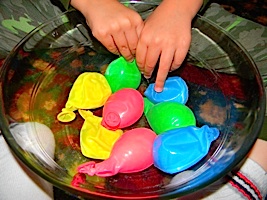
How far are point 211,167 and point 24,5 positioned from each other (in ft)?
1.66

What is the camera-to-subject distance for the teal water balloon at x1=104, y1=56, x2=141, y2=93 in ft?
2.44

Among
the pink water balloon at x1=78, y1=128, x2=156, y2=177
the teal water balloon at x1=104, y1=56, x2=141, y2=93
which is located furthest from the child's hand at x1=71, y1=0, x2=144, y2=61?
the pink water balloon at x1=78, y1=128, x2=156, y2=177

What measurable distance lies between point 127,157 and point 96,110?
0.13m

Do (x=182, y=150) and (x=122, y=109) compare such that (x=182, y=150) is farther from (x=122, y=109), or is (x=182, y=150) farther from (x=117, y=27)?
(x=117, y=27)

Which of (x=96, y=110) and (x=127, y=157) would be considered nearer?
(x=127, y=157)

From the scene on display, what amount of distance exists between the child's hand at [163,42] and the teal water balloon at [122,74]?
0.05 feet

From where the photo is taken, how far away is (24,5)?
932 millimetres

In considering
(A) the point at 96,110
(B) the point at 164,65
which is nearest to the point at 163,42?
(B) the point at 164,65

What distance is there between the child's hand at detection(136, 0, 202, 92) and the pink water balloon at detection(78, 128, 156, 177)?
0.09m

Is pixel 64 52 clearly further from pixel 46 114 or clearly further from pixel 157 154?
pixel 157 154

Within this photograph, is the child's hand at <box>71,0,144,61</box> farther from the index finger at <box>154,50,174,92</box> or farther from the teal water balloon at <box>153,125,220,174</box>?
the teal water balloon at <box>153,125,220,174</box>

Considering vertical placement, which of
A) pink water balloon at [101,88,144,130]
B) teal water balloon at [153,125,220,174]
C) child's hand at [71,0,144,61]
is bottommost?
teal water balloon at [153,125,220,174]

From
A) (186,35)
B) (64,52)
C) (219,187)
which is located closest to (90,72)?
(64,52)

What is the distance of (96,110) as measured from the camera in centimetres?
75
